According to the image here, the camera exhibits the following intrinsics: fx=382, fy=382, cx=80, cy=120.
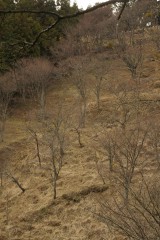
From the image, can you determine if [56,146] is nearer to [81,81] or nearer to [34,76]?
[81,81]

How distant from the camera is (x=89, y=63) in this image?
105 feet

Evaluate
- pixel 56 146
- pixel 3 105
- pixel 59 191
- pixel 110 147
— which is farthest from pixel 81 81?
pixel 59 191

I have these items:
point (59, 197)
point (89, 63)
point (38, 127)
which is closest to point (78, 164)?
point (59, 197)

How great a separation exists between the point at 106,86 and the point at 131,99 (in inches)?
187

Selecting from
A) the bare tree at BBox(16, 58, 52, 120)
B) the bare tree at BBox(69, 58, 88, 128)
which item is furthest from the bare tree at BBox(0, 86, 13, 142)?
the bare tree at BBox(69, 58, 88, 128)

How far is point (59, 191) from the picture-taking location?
1814cm

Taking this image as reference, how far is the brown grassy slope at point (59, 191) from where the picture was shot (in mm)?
15662

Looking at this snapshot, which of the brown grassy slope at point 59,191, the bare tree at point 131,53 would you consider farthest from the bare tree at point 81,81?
the bare tree at point 131,53

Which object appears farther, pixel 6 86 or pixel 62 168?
pixel 6 86

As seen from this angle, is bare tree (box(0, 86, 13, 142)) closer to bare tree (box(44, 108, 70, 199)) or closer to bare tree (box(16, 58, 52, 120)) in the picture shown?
bare tree (box(16, 58, 52, 120))

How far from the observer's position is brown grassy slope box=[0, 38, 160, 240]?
15662 millimetres

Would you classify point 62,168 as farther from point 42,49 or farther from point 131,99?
point 42,49

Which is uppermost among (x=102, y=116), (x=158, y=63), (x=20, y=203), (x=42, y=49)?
(x=42, y=49)

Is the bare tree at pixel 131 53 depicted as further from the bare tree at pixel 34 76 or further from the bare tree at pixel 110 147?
the bare tree at pixel 110 147
